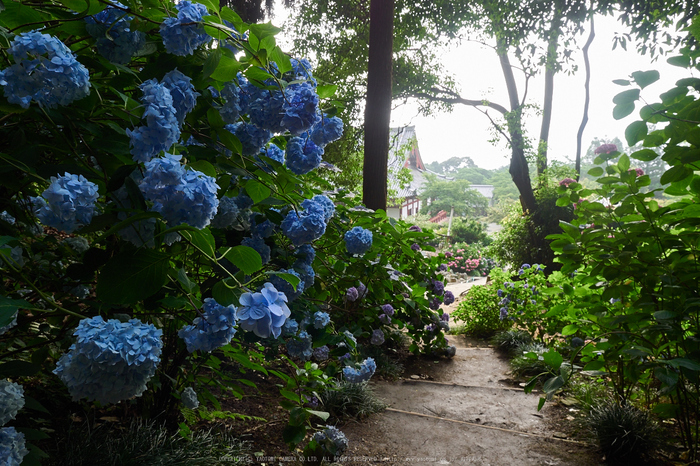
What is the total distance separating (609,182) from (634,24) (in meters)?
6.37

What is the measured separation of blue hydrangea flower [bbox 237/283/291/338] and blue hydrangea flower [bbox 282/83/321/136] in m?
0.46

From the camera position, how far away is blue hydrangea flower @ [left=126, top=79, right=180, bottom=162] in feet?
2.18

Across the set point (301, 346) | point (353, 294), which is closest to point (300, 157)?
point (301, 346)

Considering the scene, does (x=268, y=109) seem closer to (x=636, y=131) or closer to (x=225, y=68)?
(x=225, y=68)

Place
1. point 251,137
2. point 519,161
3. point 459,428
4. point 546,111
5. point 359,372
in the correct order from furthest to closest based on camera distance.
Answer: point 546,111, point 519,161, point 459,428, point 359,372, point 251,137

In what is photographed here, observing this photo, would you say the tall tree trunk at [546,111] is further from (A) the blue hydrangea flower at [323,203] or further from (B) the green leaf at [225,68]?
(B) the green leaf at [225,68]

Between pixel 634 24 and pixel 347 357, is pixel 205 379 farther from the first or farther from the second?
pixel 634 24

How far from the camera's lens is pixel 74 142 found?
0.87m

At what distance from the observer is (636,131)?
4.91 ft

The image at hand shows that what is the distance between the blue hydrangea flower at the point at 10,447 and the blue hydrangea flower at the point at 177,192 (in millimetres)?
503

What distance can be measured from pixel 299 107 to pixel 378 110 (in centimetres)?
343

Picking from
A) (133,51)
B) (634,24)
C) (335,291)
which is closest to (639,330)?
(335,291)

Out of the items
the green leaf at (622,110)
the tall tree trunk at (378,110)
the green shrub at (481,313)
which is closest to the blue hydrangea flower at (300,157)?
the green leaf at (622,110)

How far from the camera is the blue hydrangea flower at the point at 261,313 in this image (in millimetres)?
689
